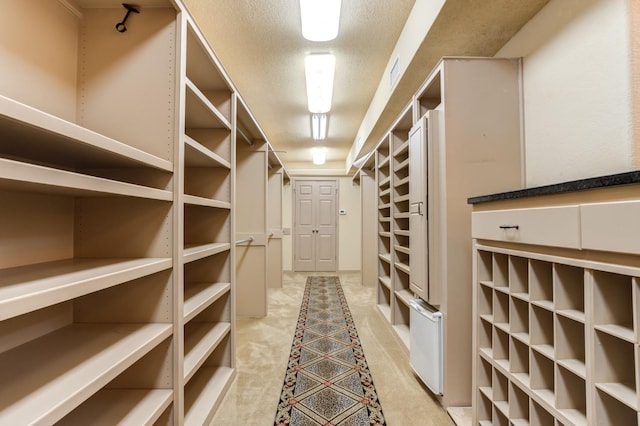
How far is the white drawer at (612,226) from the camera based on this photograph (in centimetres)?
75

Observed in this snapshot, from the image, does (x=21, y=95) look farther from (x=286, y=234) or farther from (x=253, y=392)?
(x=286, y=234)

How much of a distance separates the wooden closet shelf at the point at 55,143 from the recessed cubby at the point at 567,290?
5.20 feet

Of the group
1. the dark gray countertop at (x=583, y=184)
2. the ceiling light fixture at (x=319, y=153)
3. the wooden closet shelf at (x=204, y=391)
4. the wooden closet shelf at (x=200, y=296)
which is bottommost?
the wooden closet shelf at (x=204, y=391)

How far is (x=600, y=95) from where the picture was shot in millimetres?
1262

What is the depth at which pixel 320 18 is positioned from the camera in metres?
1.92

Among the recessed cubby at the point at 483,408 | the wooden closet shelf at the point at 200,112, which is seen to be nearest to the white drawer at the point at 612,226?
the recessed cubby at the point at 483,408

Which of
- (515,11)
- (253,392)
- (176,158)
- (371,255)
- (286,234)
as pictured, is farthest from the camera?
(286,234)

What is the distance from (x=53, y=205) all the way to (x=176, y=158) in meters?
0.52

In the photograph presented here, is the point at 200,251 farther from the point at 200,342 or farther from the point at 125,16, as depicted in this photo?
the point at 125,16

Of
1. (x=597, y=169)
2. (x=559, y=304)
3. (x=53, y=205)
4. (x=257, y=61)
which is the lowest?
(x=559, y=304)

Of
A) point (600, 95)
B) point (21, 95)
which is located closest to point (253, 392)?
point (21, 95)

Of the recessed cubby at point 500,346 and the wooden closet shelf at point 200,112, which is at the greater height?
the wooden closet shelf at point 200,112

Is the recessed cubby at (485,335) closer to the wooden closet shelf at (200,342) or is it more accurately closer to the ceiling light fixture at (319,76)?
the wooden closet shelf at (200,342)

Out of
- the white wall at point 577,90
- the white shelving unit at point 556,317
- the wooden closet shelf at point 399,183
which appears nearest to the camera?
the white shelving unit at point 556,317
